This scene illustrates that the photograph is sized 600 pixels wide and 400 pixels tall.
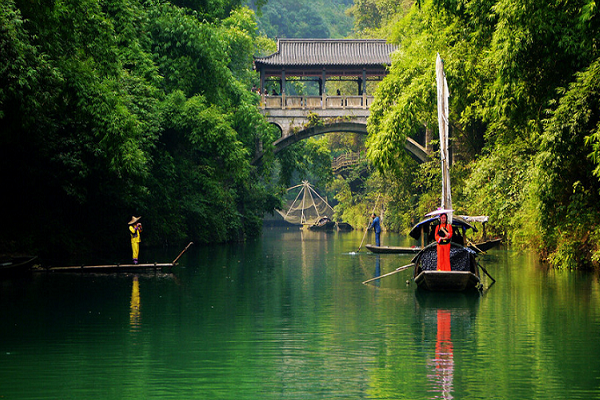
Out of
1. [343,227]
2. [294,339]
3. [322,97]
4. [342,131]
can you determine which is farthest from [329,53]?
[294,339]

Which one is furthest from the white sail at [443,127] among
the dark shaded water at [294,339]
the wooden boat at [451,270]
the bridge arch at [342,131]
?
the bridge arch at [342,131]

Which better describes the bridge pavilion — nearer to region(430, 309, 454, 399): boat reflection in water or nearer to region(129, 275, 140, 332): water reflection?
region(129, 275, 140, 332): water reflection

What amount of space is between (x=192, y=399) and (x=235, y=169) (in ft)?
72.1

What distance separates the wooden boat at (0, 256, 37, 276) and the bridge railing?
20.5 metres

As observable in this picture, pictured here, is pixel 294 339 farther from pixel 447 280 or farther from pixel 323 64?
pixel 323 64

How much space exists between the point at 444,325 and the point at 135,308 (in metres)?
4.67

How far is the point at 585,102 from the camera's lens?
1471 centimetres

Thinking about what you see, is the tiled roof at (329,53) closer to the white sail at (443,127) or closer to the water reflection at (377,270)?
the water reflection at (377,270)

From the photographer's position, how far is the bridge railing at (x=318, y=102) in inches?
1459

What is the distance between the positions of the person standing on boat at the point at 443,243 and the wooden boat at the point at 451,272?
18cm

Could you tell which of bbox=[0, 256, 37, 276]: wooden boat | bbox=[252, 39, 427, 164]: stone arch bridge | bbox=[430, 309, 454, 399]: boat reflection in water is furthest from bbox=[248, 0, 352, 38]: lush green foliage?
bbox=[430, 309, 454, 399]: boat reflection in water

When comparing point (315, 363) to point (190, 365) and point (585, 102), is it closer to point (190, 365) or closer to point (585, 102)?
point (190, 365)

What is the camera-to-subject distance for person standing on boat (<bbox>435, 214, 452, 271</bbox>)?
585 inches

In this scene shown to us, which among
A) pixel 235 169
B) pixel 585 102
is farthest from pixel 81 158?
pixel 585 102
